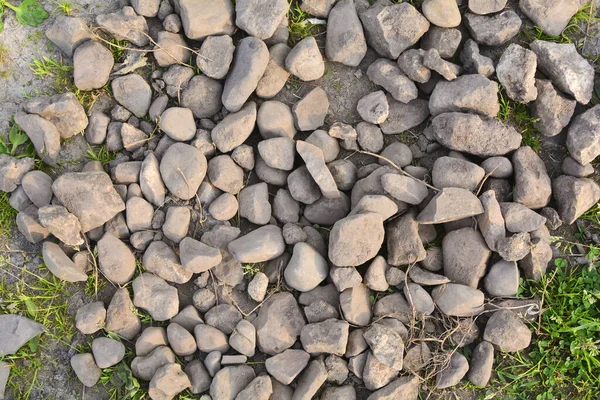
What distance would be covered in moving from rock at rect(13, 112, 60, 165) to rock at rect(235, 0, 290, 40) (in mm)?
1194

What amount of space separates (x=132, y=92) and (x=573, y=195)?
2.44 meters

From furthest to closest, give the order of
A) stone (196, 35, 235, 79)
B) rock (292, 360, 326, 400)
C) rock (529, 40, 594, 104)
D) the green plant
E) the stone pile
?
the green plant < stone (196, 35, 235, 79) < rock (529, 40, 594, 104) < the stone pile < rock (292, 360, 326, 400)

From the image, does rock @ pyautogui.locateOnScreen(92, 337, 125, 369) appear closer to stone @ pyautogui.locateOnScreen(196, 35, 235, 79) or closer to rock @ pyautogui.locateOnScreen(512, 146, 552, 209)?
stone @ pyautogui.locateOnScreen(196, 35, 235, 79)

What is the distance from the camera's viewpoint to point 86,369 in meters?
2.82

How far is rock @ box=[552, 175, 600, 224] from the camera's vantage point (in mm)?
2844

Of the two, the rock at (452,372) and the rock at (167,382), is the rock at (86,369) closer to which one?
the rock at (167,382)

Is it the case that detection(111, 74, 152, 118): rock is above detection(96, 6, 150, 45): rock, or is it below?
below

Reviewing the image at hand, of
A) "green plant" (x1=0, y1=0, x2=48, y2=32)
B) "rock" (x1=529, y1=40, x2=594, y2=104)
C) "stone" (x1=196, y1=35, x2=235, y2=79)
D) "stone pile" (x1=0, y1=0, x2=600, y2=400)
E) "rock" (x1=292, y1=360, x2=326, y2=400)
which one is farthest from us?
"green plant" (x1=0, y1=0, x2=48, y2=32)

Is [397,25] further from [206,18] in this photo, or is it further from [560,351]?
[560,351]

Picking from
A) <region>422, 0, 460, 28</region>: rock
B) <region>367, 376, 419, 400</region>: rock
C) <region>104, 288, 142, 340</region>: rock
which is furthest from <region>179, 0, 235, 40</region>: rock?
<region>367, 376, 419, 400</region>: rock

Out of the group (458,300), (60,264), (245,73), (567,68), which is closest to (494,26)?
(567,68)

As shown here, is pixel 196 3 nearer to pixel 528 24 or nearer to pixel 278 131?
pixel 278 131

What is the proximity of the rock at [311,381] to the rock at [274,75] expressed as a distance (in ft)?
4.82

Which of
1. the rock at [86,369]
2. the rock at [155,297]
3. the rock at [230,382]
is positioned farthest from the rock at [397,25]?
the rock at [86,369]
